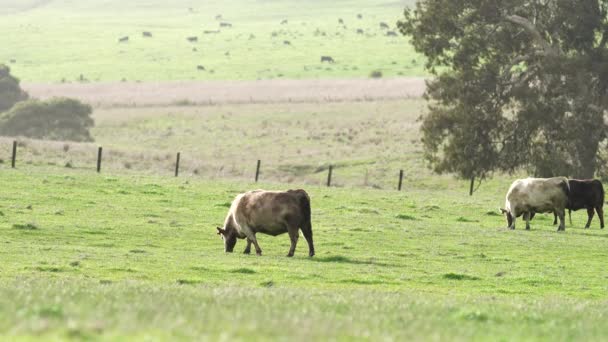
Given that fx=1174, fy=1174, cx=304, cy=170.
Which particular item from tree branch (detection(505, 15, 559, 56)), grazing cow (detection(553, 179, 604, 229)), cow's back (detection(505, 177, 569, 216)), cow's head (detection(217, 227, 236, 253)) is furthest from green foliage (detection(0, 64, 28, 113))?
cow's head (detection(217, 227, 236, 253))

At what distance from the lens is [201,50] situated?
6462 inches

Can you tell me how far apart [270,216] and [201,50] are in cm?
13914

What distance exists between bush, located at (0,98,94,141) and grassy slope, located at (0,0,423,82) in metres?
41.4

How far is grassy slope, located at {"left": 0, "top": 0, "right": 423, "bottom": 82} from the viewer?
14088cm

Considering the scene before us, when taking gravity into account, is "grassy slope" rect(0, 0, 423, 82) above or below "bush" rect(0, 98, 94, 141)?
above

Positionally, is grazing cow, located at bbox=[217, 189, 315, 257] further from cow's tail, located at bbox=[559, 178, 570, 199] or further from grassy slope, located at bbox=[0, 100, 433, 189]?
grassy slope, located at bbox=[0, 100, 433, 189]

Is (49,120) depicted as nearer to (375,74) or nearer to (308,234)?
(375,74)

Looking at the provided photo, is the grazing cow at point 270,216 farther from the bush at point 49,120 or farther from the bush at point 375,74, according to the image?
the bush at point 375,74

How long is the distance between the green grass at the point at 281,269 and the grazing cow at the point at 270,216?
0.63 metres

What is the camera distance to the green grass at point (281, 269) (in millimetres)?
11203

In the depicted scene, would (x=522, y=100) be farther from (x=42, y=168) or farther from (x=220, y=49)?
(x=220, y=49)

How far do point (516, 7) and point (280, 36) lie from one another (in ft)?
414

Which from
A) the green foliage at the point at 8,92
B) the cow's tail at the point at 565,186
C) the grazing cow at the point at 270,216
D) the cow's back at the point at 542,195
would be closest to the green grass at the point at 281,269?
the grazing cow at the point at 270,216

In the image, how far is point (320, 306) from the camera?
45.6 feet
